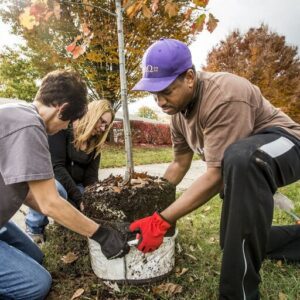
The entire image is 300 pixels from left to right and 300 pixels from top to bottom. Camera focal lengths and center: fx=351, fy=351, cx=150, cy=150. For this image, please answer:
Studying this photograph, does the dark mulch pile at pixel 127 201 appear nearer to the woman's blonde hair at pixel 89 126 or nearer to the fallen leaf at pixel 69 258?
the fallen leaf at pixel 69 258

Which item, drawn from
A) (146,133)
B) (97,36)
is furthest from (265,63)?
(97,36)

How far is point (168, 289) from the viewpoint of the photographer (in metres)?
2.18

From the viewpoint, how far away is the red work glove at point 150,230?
1977 millimetres

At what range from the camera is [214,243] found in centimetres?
306

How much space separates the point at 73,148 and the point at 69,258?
107 centimetres

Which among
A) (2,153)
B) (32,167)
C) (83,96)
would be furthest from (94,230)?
(83,96)

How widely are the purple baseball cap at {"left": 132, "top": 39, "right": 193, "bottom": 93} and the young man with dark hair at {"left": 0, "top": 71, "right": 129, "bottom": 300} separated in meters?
0.43

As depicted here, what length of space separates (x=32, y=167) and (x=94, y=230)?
1.74ft

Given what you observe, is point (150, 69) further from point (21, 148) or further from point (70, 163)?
point (70, 163)

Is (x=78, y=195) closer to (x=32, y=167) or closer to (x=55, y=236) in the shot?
(x=55, y=236)

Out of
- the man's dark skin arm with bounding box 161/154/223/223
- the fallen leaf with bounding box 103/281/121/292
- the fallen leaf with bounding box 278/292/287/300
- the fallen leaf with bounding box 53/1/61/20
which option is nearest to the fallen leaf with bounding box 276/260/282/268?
the fallen leaf with bounding box 278/292/287/300

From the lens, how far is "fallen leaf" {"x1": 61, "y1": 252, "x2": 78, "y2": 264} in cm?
266

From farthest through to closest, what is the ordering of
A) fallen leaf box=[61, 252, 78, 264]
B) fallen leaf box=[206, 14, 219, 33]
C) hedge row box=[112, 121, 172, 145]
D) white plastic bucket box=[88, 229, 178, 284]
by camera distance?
hedge row box=[112, 121, 172, 145] → fallen leaf box=[61, 252, 78, 264] → fallen leaf box=[206, 14, 219, 33] → white plastic bucket box=[88, 229, 178, 284]

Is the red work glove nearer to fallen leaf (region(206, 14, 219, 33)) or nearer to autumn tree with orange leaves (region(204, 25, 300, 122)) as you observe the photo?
fallen leaf (region(206, 14, 219, 33))
